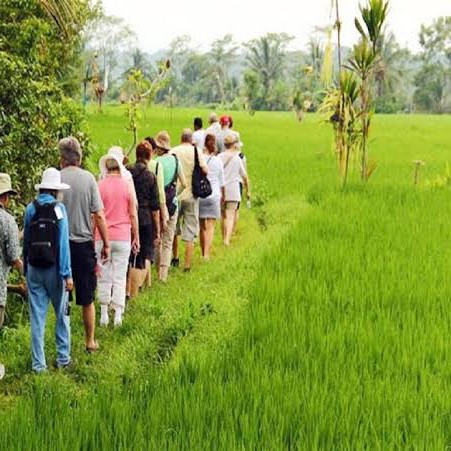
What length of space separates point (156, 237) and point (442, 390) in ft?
12.7

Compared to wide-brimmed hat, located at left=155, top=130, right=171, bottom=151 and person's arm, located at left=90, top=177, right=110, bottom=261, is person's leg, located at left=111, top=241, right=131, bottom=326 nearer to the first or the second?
person's arm, located at left=90, top=177, right=110, bottom=261

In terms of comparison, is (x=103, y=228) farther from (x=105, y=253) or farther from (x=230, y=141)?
(x=230, y=141)

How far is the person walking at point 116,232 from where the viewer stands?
20.9 ft

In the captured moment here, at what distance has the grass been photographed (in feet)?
11.4

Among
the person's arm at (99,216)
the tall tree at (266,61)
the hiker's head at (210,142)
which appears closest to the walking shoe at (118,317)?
the person's arm at (99,216)

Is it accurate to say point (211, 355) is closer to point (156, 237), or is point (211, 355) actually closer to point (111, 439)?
point (111, 439)

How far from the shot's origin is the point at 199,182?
8461 millimetres

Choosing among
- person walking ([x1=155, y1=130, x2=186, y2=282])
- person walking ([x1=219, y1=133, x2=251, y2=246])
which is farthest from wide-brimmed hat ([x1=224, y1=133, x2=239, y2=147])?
person walking ([x1=155, y1=130, x2=186, y2=282])

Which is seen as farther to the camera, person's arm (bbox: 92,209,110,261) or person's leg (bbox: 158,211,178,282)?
person's leg (bbox: 158,211,178,282)

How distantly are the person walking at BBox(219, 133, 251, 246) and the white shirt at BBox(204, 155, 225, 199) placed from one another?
2.73 ft

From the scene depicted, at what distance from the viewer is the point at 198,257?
384 inches

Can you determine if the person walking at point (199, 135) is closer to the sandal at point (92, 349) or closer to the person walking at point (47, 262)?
the sandal at point (92, 349)

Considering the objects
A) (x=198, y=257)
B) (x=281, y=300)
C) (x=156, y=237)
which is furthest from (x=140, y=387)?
→ (x=198, y=257)

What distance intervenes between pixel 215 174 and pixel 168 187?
4.04 feet
